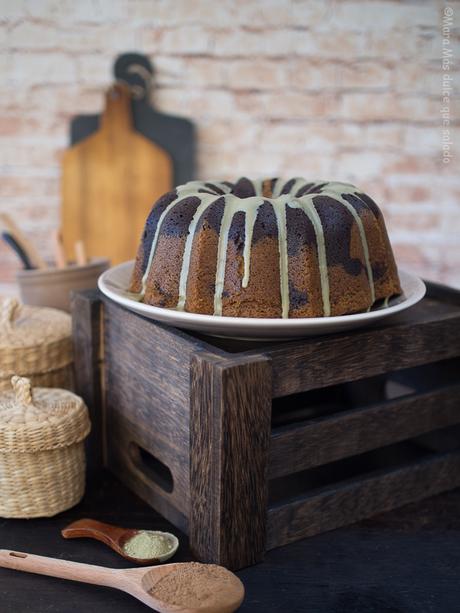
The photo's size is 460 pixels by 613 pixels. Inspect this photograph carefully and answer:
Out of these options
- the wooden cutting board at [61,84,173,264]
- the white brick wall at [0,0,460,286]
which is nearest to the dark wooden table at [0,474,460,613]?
the wooden cutting board at [61,84,173,264]

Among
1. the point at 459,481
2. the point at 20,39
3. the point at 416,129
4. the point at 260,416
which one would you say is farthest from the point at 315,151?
the point at 260,416

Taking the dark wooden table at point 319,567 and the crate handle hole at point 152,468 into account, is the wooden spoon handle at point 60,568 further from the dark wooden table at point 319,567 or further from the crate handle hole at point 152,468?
the crate handle hole at point 152,468

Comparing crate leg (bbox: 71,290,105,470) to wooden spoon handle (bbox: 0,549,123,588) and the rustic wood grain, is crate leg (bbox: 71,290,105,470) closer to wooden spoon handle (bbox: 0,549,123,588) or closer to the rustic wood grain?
wooden spoon handle (bbox: 0,549,123,588)

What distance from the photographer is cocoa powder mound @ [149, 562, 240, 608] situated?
68cm

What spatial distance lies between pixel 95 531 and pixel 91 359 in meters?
0.25

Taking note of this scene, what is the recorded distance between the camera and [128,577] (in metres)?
0.73

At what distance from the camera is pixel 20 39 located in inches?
76.6

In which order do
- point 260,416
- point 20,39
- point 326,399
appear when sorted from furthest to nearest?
point 20,39, point 326,399, point 260,416

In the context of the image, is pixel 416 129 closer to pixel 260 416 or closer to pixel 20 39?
pixel 20 39

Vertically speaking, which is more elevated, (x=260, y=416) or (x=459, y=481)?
(x=260, y=416)

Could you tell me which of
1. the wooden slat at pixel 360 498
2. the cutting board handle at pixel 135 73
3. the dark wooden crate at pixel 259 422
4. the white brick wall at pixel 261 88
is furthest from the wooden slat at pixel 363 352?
the cutting board handle at pixel 135 73

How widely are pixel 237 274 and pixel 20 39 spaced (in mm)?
1420

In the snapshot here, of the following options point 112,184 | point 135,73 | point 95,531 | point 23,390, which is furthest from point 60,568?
point 135,73

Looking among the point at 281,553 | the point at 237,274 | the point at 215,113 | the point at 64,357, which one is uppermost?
the point at 215,113
